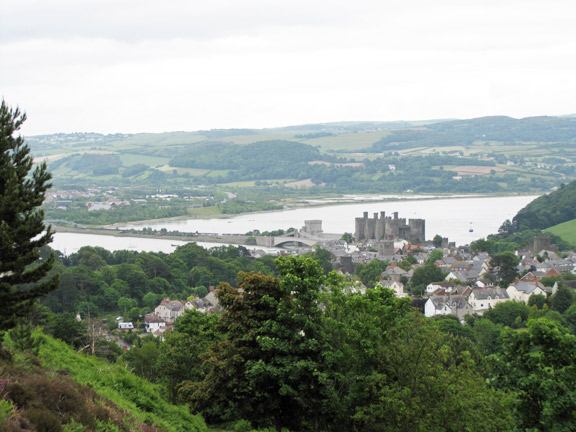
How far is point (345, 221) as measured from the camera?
8131 centimetres

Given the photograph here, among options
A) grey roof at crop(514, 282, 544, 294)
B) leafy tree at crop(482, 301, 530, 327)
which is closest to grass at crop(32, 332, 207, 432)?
leafy tree at crop(482, 301, 530, 327)

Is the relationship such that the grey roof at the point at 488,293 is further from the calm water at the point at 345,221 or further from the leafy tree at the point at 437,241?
the calm water at the point at 345,221

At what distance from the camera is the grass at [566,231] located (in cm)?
5419

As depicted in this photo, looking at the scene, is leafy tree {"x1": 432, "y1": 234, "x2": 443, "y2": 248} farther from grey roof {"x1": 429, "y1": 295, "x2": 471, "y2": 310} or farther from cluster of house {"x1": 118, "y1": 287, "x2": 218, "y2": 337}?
cluster of house {"x1": 118, "y1": 287, "x2": 218, "y2": 337}

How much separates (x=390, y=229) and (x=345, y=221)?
65.5ft

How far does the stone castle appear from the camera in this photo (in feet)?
196

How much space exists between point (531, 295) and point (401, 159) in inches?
5212

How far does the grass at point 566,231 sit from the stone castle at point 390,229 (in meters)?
10.3

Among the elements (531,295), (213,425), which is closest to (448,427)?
(213,425)

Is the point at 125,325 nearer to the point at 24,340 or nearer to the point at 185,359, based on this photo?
the point at 185,359

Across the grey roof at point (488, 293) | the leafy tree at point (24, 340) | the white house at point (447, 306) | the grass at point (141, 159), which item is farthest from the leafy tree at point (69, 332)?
the grass at point (141, 159)

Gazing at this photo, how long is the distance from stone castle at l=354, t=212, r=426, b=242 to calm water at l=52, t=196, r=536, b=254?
324cm

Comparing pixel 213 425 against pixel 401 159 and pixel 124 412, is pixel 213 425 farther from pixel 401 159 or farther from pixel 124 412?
pixel 401 159

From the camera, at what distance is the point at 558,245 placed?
51281 millimetres
